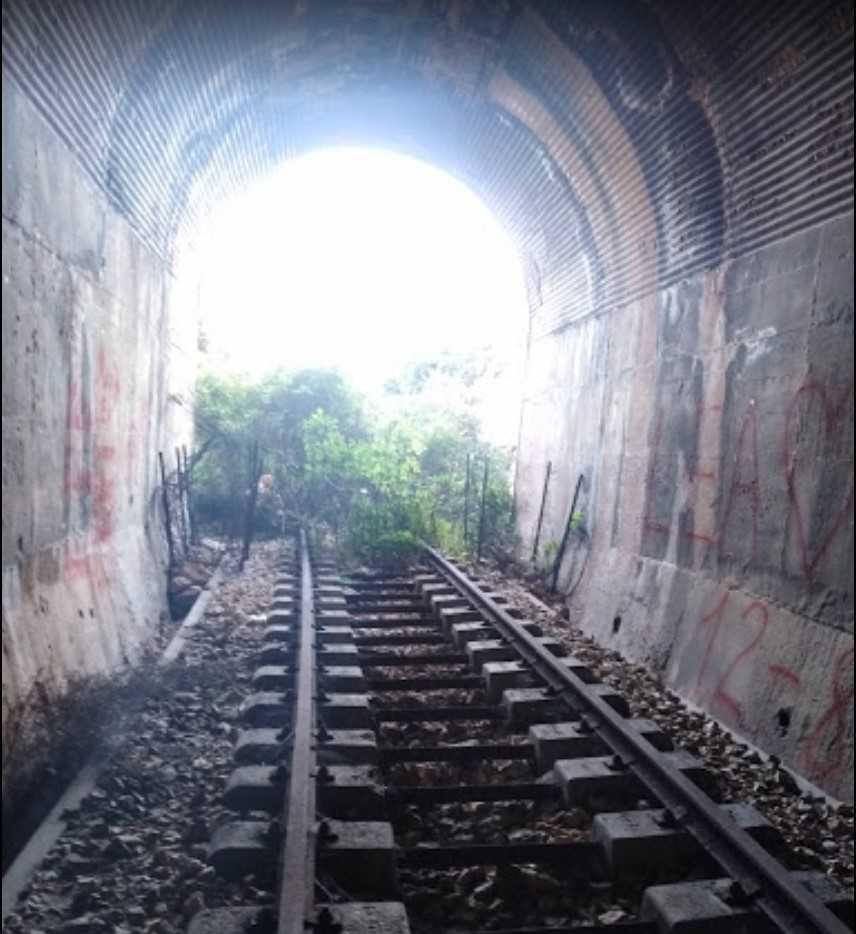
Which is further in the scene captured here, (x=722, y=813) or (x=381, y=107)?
(x=381, y=107)

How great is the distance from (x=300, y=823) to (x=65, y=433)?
3.23 metres

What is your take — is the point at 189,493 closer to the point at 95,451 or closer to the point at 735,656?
the point at 95,451

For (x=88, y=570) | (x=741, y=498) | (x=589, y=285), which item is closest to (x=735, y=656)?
(x=741, y=498)

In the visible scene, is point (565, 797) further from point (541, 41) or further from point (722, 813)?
point (541, 41)

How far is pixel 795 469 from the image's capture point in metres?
5.73

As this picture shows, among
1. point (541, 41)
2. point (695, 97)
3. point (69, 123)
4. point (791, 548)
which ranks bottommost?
point (791, 548)

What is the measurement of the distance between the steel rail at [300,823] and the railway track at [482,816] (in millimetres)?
11

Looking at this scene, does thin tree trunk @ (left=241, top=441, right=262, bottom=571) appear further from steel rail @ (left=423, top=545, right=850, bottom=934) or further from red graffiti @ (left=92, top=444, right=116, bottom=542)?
steel rail @ (left=423, top=545, right=850, bottom=934)

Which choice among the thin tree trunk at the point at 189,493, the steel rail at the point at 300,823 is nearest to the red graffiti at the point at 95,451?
the steel rail at the point at 300,823

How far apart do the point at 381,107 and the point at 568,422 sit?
4.93 m

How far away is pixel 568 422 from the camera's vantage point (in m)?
11.3

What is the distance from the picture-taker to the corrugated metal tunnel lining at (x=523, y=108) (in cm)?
553

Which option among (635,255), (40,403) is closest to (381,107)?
(635,255)

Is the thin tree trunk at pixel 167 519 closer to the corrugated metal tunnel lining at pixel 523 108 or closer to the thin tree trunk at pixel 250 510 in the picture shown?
the thin tree trunk at pixel 250 510
